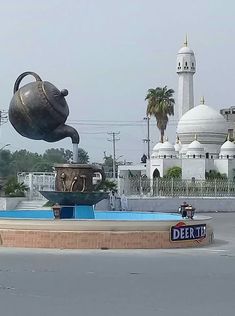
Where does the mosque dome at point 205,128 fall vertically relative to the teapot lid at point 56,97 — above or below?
above

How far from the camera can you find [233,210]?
4206 centimetres

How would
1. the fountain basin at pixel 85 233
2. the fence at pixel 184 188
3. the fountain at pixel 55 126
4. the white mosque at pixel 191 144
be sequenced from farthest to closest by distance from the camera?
the white mosque at pixel 191 144
the fence at pixel 184 188
the fountain at pixel 55 126
the fountain basin at pixel 85 233

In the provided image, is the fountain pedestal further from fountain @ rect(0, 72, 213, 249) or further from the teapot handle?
the teapot handle

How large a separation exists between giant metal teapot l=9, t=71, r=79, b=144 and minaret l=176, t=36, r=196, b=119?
49.7 meters

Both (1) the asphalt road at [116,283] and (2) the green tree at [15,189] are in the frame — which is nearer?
(1) the asphalt road at [116,283]

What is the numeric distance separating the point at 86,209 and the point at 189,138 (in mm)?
44039

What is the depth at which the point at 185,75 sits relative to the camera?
6956cm

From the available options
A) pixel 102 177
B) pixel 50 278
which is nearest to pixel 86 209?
pixel 102 177

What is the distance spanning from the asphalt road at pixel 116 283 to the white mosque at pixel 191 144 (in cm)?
3832

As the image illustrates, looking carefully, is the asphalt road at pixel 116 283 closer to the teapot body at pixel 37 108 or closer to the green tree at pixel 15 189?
the teapot body at pixel 37 108

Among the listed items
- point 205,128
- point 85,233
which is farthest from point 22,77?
point 205,128

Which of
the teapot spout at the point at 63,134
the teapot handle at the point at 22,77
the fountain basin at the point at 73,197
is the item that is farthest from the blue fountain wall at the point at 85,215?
the teapot handle at the point at 22,77

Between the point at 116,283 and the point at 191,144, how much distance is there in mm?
49221

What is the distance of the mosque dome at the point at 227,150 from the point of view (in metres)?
59.0
